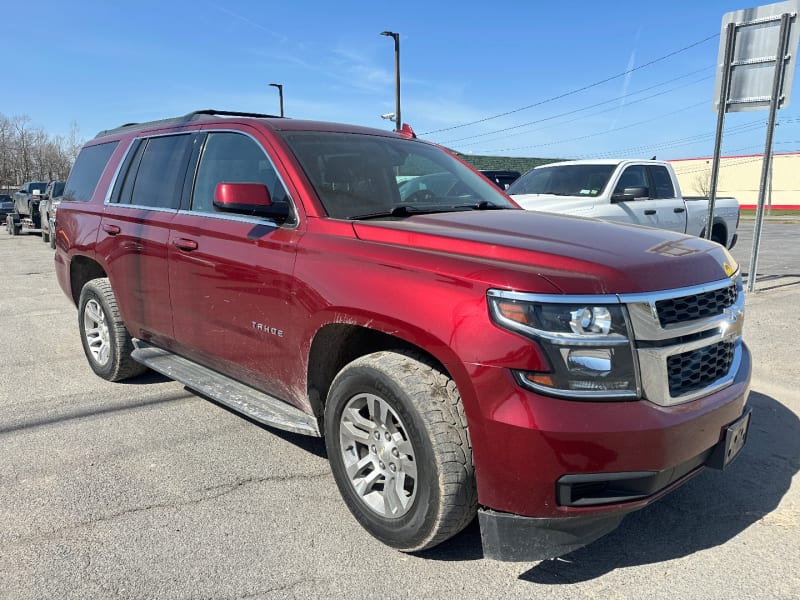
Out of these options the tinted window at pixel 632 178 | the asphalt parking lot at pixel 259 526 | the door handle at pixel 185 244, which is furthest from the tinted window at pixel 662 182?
the door handle at pixel 185 244

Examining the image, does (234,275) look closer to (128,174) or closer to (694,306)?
(128,174)

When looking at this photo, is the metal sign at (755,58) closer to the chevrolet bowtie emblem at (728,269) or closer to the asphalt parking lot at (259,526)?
the asphalt parking lot at (259,526)

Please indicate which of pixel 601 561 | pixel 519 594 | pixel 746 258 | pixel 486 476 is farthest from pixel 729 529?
pixel 746 258

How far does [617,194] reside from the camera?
341 inches

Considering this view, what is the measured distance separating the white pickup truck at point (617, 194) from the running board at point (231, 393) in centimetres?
530

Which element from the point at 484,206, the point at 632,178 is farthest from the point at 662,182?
the point at 484,206

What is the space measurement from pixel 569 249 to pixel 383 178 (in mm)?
1489

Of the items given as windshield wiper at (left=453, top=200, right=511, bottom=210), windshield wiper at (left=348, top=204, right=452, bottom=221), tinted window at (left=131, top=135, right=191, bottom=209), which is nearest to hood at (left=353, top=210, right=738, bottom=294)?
windshield wiper at (left=348, top=204, right=452, bottom=221)

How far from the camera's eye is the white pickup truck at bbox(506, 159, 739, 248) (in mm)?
8328

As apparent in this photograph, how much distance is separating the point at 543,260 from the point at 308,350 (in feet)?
4.14

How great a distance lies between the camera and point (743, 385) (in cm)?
274

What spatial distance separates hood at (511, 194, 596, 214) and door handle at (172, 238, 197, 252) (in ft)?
16.8

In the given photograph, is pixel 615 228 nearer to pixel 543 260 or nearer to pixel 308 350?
pixel 543 260

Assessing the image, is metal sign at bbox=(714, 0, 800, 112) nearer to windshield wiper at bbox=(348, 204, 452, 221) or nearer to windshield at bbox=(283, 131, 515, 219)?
windshield at bbox=(283, 131, 515, 219)
